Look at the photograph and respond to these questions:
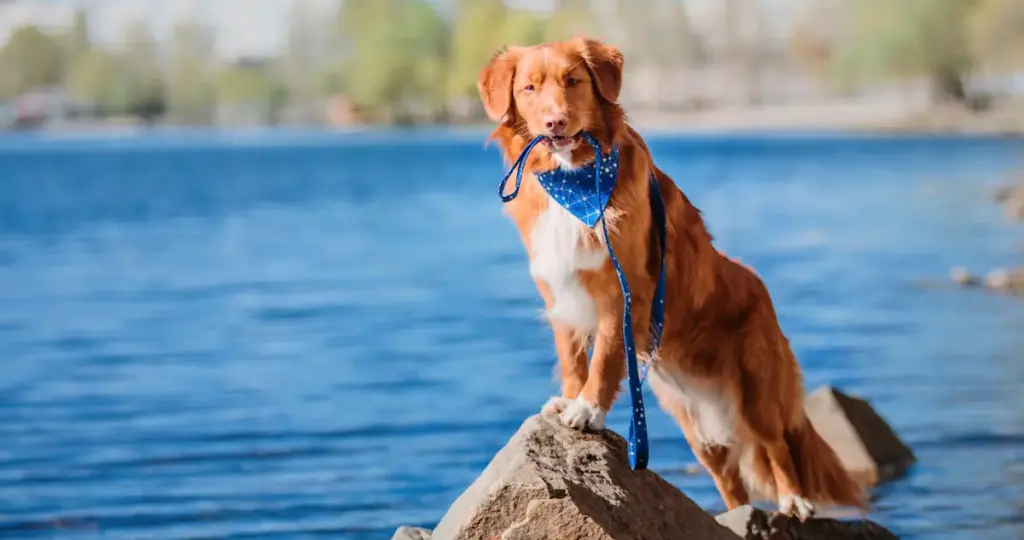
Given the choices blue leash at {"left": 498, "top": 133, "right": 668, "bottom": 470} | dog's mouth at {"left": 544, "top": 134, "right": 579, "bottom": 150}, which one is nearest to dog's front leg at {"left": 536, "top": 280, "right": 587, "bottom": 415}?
blue leash at {"left": 498, "top": 133, "right": 668, "bottom": 470}

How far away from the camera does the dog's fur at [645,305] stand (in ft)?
9.33

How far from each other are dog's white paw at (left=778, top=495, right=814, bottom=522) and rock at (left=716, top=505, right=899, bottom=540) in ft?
0.06

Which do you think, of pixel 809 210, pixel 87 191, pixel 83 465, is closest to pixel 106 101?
pixel 87 191

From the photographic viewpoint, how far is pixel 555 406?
310 cm

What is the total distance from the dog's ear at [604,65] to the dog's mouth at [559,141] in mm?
116

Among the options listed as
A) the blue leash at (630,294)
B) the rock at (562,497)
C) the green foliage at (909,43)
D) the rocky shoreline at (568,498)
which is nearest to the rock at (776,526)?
the rocky shoreline at (568,498)

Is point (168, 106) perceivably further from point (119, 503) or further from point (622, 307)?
point (622, 307)

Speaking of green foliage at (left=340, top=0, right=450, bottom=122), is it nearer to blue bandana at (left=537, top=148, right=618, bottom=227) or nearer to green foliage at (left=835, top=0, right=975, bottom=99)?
green foliage at (left=835, top=0, right=975, bottom=99)

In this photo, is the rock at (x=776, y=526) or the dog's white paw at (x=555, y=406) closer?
the dog's white paw at (x=555, y=406)

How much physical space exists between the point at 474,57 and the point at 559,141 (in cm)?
2115

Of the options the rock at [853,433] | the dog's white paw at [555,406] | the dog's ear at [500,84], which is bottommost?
the rock at [853,433]

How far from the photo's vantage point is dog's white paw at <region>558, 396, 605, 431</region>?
301cm

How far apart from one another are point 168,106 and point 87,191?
5307 millimetres

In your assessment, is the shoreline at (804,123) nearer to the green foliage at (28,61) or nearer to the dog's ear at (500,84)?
the green foliage at (28,61)
